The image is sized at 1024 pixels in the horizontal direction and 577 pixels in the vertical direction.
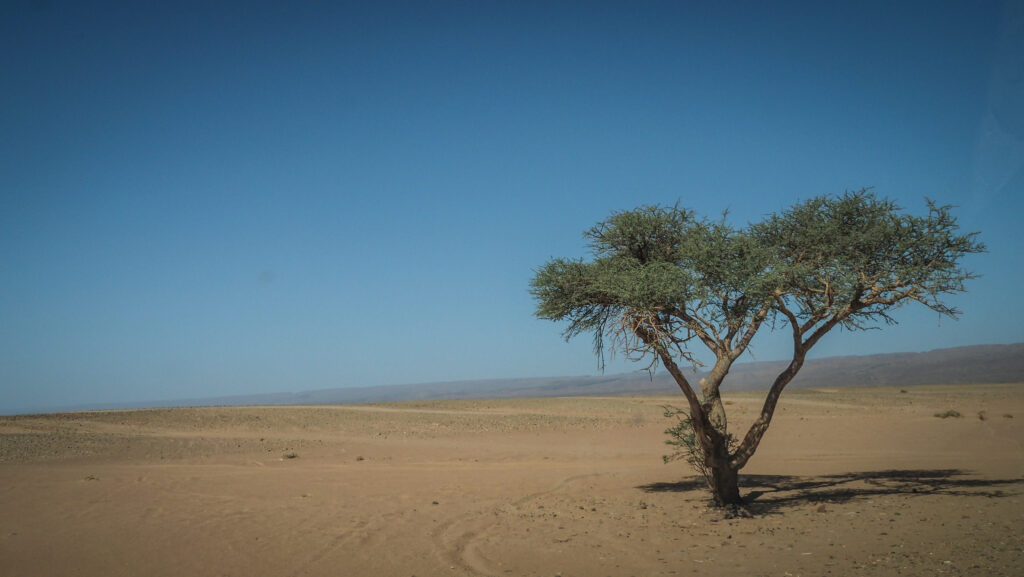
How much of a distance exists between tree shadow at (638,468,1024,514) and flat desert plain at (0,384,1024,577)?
5 cm

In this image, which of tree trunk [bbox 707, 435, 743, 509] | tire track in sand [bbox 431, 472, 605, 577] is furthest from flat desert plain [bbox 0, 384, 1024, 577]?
tree trunk [bbox 707, 435, 743, 509]

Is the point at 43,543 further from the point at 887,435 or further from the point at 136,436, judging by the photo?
the point at 887,435

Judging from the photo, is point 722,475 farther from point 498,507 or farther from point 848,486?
point 498,507

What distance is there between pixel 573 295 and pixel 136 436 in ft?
74.2

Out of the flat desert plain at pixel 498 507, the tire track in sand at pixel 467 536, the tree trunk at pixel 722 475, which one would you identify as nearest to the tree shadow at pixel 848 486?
the flat desert plain at pixel 498 507

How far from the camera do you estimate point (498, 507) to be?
1259cm

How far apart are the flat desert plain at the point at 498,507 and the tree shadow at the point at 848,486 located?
54mm

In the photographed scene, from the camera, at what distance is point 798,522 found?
34.0ft

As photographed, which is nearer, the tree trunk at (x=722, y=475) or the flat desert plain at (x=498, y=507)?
the flat desert plain at (x=498, y=507)

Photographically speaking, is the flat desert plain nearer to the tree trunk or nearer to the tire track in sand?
the tire track in sand

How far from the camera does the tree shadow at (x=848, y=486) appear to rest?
483 inches

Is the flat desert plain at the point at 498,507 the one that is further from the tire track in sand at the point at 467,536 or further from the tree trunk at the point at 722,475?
the tree trunk at the point at 722,475

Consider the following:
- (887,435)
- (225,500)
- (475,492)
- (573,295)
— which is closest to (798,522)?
(573,295)

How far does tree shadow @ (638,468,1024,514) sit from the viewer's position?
40.3ft
